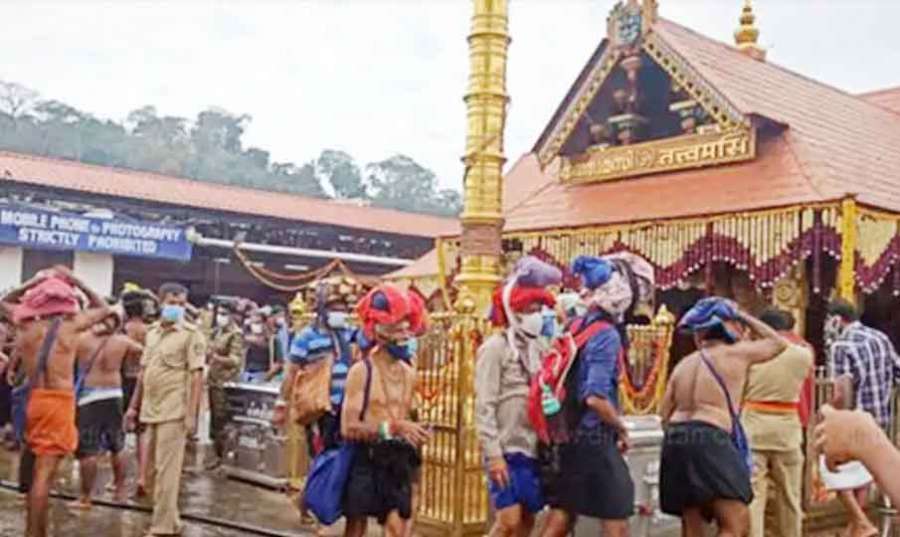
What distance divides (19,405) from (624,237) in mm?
7609

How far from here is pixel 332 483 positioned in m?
5.34

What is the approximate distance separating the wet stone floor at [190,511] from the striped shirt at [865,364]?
424cm

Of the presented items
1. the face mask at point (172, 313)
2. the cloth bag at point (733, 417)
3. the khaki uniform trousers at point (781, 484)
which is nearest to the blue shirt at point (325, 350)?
the face mask at point (172, 313)

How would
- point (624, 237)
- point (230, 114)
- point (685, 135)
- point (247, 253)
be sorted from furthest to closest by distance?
1. point (230, 114)
2. point (247, 253)
3. point (685, 135)
4. point (624, 237)

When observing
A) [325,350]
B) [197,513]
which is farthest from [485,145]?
[197,513]

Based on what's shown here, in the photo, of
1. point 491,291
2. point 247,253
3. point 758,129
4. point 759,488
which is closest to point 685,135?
point 758,129

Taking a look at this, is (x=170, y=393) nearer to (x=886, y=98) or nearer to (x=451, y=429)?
(x=451, y=429)

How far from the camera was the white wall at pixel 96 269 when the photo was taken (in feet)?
64.0

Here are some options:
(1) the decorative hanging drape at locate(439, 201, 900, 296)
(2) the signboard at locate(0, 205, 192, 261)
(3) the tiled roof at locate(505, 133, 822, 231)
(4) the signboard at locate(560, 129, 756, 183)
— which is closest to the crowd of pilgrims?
(1) the decorative hanging drape at locate(439, 201, 900, 296)

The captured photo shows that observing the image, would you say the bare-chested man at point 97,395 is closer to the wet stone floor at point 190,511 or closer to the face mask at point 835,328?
the wet stone floor at point 190,511

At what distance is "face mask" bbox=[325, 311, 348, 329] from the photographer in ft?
21.0

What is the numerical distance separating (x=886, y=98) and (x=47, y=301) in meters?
14.5

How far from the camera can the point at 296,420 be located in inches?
244

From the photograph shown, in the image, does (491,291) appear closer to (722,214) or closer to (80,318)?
(80,318)
